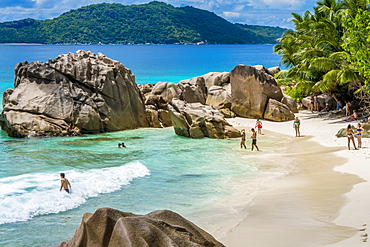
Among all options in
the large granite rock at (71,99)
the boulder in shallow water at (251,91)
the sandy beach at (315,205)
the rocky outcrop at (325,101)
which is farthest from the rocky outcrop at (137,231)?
the rocky outcrop at (325,101)

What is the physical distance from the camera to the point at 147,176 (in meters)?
18.4

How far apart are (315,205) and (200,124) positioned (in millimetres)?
15238

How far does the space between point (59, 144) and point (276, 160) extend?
12073mm

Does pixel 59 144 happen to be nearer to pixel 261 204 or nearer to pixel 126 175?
pixel 126 175

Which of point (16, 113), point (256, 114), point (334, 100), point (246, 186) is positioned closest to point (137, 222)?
point (246, 186)

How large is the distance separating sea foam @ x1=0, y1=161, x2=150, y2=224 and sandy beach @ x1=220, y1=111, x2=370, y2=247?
18.7 feet

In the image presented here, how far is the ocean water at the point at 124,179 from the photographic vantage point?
12.6 meters

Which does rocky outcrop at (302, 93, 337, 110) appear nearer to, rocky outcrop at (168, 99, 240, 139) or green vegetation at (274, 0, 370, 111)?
green vegetation at (274, 0, 370, 111)

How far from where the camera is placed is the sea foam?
13648mm

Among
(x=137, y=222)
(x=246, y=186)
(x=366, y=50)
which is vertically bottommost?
(x=246, y=186)

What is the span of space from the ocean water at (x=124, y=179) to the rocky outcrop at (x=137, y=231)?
4.55 meters

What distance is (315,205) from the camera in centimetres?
1289

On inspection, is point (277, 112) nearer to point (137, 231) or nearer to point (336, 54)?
point (336, 54)

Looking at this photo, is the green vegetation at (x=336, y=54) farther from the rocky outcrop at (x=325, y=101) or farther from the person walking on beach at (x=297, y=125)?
the person walking on beach at (x=297, y=125)
